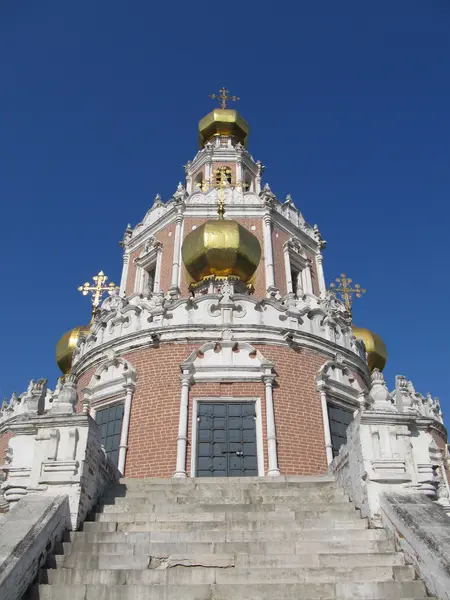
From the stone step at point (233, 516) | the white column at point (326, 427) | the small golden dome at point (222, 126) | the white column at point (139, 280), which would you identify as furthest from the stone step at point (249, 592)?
the small golden dome at point (222, 126)

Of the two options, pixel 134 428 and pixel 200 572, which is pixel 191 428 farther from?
pixel 200 572

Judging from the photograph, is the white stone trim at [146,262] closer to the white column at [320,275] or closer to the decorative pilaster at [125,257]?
the decorative pilaster at [125,257]

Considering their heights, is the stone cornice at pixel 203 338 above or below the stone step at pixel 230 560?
above

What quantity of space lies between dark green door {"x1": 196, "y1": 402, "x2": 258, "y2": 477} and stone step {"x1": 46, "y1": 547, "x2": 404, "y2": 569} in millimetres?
7968

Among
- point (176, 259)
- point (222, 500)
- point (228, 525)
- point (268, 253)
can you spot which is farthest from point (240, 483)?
point (268, 253)

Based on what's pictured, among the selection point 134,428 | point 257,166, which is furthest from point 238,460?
point 257,166

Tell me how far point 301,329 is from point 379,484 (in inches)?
374

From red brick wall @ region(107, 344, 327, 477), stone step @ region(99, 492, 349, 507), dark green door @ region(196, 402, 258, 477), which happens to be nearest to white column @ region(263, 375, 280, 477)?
red brick wall @ region(107, 344, 327, 477)

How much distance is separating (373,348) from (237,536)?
21727 millimetres

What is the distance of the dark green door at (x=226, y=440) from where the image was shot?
1493 centimetres

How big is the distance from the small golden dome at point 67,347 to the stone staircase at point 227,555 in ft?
63.6

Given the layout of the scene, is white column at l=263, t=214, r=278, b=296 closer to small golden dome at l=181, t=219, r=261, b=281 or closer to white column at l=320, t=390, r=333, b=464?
small golden dome at l=181, t=219, r=261, b=281

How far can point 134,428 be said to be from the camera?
1560cm

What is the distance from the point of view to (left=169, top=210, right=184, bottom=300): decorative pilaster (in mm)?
21292
